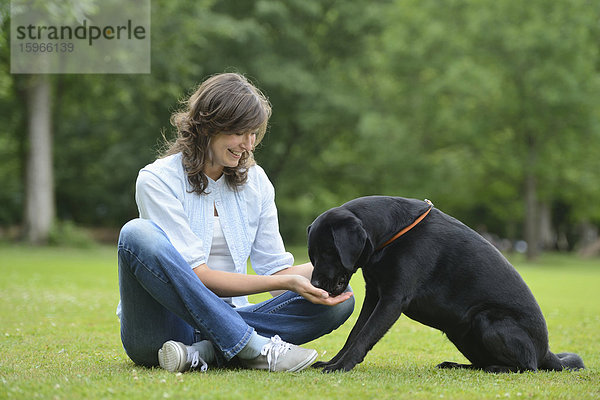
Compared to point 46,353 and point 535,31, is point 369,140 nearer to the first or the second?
point 535,31

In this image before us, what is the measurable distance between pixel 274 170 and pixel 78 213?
10.9 meters

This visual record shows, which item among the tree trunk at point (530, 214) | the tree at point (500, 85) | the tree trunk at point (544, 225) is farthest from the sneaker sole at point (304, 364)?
the tree trunk at point (544, 225)

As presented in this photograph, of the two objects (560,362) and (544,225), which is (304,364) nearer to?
(560,362)

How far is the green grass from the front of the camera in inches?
127

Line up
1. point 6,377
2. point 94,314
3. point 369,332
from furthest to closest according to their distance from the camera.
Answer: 1. point 94,314
2. point 369,332
3. point 6,377

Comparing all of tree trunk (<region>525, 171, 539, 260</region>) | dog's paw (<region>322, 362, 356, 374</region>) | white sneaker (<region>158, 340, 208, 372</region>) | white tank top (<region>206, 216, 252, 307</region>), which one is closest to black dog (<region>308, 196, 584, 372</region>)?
dog's paw (<region>322, 362, 356, 374</region>)

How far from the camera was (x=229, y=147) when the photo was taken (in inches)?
160

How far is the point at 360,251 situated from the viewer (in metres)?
3.88

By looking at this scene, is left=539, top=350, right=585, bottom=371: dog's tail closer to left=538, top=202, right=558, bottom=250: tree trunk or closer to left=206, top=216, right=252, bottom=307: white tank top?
left=206, top=216, right=252, bottom=307: white tank top

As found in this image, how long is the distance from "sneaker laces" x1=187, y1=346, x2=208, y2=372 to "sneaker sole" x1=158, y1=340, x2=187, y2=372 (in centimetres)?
5

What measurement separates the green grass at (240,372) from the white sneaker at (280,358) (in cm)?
7

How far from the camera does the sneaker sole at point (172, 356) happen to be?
375 cm

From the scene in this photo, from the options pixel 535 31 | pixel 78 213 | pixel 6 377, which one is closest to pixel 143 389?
pixel 6 377

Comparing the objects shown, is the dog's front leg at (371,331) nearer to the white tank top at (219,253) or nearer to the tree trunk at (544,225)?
Result: the white tank top at (219,253)
